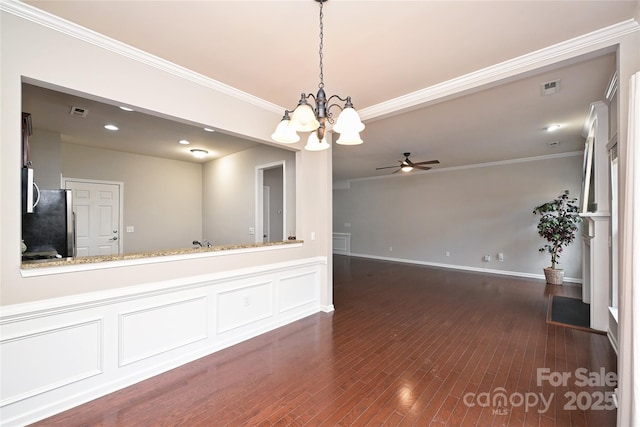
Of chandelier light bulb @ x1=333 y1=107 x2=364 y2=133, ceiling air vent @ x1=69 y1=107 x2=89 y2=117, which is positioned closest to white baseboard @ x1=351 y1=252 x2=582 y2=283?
chandelier light bulb @ x1=333 y1=107 x2=364 y2=133

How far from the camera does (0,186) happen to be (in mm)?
1731

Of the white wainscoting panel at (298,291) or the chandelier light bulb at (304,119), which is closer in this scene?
the chandelier light bulb at (304,119)

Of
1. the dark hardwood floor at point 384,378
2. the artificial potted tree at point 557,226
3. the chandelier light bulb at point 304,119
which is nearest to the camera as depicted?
the chandelier light bulb at point 304,119

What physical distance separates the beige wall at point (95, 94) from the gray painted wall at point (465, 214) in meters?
5.81

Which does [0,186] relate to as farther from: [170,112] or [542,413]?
[542,413]

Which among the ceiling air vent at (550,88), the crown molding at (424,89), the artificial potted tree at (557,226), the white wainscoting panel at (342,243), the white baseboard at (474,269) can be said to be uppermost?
the ceiling air vent at (550,88)

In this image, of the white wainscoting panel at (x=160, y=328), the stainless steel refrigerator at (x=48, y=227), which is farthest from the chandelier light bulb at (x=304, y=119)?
the stainless steel refrigerator at (x=48, y=227)

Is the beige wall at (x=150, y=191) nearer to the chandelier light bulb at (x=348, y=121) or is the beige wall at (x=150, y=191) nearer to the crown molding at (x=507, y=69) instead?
the crown molding at (x=507, y=69)

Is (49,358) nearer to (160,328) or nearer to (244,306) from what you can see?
(160,328)

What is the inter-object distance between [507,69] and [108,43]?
343 cm

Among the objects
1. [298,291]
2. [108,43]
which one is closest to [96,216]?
[108,43]

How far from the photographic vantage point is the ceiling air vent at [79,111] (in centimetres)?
327

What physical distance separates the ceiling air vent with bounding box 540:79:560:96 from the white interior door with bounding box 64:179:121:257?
277 inches

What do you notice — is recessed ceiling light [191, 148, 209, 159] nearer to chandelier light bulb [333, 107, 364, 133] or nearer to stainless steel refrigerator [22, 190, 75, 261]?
stainless steel refrigerator [22, 190, 75, 261]
